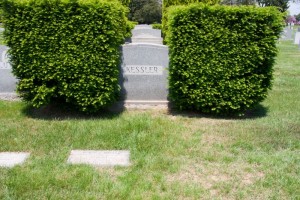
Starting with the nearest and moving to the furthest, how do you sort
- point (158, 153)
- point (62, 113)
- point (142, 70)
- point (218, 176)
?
1. point (218, 176)
2. point (158, 153)
3. point (62, 113)
4. point (142, 70)

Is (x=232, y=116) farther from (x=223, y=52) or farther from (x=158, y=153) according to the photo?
(x=158, y=153)

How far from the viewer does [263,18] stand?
577 cm

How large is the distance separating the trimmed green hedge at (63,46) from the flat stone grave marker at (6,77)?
1.65 m

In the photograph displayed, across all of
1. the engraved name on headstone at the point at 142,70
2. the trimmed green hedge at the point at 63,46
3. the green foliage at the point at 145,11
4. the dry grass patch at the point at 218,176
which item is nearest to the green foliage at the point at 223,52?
the engraved name on headstone at the point at 142,70

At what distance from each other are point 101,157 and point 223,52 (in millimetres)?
2888

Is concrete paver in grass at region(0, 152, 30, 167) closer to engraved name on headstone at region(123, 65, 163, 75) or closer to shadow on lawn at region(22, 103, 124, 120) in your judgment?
shadow on lawn at region(22, 103, 124, 120)

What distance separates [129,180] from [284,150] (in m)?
2.26

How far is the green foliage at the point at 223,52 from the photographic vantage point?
5801 millimetres

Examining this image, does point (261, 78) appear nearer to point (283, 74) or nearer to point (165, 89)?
point (165, 89)

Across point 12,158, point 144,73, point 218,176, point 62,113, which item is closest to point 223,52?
point 144,73

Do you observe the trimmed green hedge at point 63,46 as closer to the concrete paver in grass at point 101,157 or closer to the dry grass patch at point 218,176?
the concrete paver in grass at point 101,157

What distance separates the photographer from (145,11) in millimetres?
62875

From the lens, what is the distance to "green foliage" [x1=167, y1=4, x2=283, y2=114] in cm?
580

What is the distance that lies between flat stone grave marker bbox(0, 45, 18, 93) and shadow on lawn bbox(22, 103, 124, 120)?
0.94 metres
